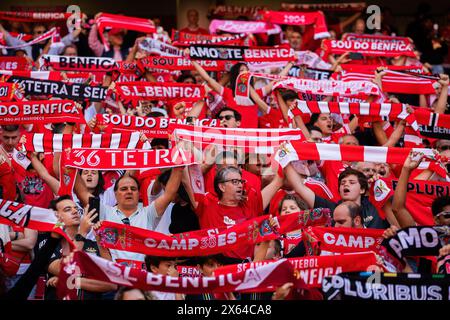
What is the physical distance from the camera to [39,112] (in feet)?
30.5

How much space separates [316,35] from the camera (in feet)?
43.4

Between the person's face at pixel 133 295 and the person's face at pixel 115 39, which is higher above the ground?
the person's face at pixel 115 39

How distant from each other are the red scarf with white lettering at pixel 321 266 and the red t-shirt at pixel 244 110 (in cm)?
412

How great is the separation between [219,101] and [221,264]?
3.80 metres

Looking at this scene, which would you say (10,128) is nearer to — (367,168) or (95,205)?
(95,205)

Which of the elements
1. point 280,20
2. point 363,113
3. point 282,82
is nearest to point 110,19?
point 280,20

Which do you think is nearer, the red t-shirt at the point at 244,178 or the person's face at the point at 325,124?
the red t-shirt at the point at 244,178

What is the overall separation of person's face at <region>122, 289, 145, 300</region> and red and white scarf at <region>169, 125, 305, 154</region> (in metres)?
2.33

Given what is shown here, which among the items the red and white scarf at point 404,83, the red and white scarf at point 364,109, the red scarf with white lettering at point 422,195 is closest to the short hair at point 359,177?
the red scarf with white lettering at point 422,195

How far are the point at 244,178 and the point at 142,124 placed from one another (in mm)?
1472

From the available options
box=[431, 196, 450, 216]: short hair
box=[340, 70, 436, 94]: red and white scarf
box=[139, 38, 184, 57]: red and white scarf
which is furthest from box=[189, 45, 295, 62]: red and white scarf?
box=[431, 196, 450, 216]: short hair

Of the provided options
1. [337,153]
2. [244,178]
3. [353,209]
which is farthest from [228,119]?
[353,209]

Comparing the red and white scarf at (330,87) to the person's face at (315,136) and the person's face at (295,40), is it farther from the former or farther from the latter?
the person's face at (295,40)

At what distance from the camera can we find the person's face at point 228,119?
9.84m
